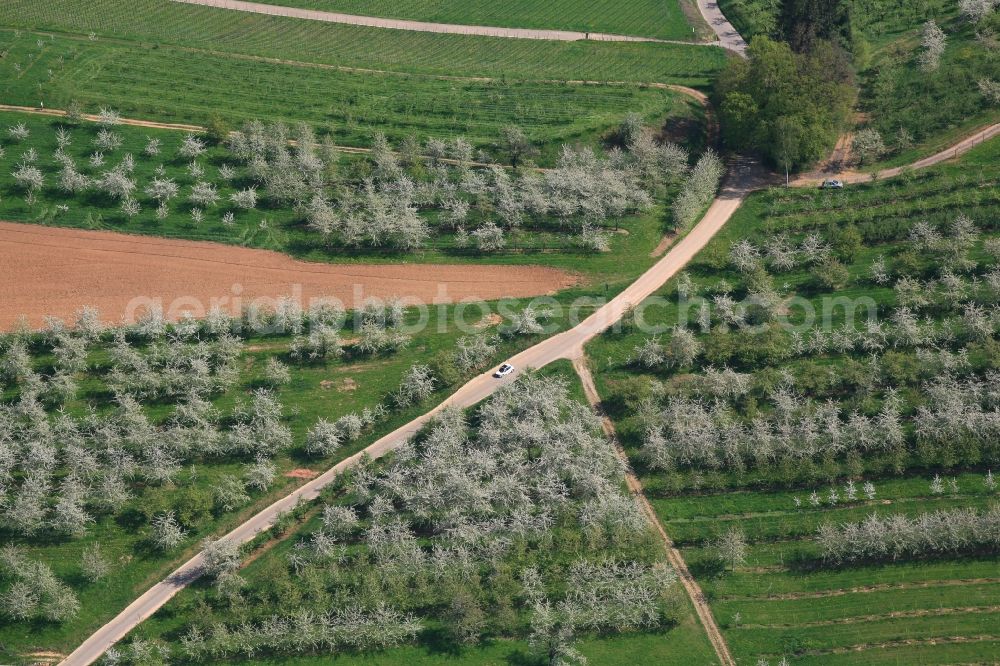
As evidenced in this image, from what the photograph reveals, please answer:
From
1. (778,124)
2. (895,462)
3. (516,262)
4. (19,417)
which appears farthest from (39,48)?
A: (895,462)

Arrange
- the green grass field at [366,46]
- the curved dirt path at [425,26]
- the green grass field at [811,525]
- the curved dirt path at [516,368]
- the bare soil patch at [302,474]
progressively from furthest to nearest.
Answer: the curved dirt path at [425,26] → the green grass field at [366,46] → the bare soil patch at [302,474] → the curved dirt path at [516,368] → the green grass field at [811,525]

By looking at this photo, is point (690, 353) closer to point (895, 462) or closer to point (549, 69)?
point (895, 462)

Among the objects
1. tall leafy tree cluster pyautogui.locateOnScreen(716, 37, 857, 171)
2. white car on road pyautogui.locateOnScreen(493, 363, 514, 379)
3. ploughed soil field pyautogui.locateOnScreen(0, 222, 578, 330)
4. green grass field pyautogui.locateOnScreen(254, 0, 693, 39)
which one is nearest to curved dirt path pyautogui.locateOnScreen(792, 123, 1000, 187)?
tall leafy tree cluster pyautogui.locateOnScreen(716, 37, 857, 171)

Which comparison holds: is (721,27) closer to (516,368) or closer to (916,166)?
(916,166)

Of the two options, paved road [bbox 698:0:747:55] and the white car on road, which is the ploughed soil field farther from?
paved road [bbox 698:0:747:55]

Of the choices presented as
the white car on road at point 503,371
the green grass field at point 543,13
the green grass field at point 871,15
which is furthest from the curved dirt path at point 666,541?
the green grass field at point 871,15

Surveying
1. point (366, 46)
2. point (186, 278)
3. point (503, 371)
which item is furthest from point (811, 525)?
point (366, 46)

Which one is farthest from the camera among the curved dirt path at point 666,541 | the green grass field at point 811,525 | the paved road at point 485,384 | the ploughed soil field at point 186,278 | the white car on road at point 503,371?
the ploughed soil field at point 186,278

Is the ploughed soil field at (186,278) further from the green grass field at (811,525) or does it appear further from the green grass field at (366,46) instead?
the green grass field at (366,46)
